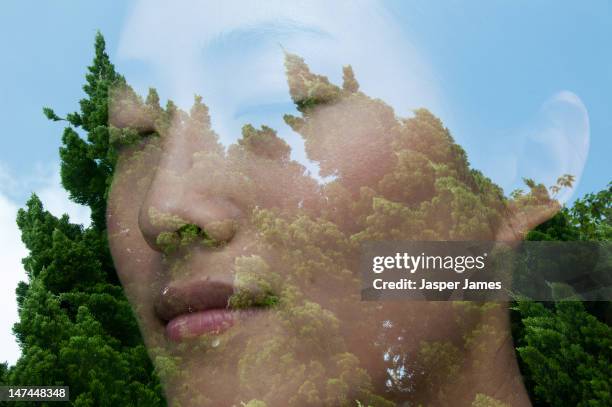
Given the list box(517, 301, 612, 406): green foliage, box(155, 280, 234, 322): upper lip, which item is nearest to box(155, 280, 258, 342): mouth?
box(155, 280, 234, 322): upper lip

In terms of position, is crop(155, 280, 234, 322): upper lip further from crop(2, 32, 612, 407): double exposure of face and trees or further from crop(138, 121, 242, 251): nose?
crop(138, 121, 242, 251): nose

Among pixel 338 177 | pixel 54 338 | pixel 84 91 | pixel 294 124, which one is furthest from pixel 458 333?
pixel 84 91

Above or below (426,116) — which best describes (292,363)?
below

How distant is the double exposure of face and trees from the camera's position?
646 cm

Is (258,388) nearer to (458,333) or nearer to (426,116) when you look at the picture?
(458,333)

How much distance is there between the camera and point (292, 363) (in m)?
6.45

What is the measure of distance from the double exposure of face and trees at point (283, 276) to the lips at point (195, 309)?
0.09ft

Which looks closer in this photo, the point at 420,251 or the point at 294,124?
the point at 420,251

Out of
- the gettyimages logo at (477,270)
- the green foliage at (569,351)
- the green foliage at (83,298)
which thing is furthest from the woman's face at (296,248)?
the green foliage at (569,351)

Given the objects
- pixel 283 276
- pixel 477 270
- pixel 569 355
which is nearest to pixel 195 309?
pixel 283 276

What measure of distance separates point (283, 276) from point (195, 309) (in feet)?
5.70

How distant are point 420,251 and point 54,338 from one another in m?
4.13

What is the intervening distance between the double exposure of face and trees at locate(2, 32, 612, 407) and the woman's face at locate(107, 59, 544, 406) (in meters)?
0.02

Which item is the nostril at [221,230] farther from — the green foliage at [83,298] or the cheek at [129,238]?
the green foliage at [83,298]
